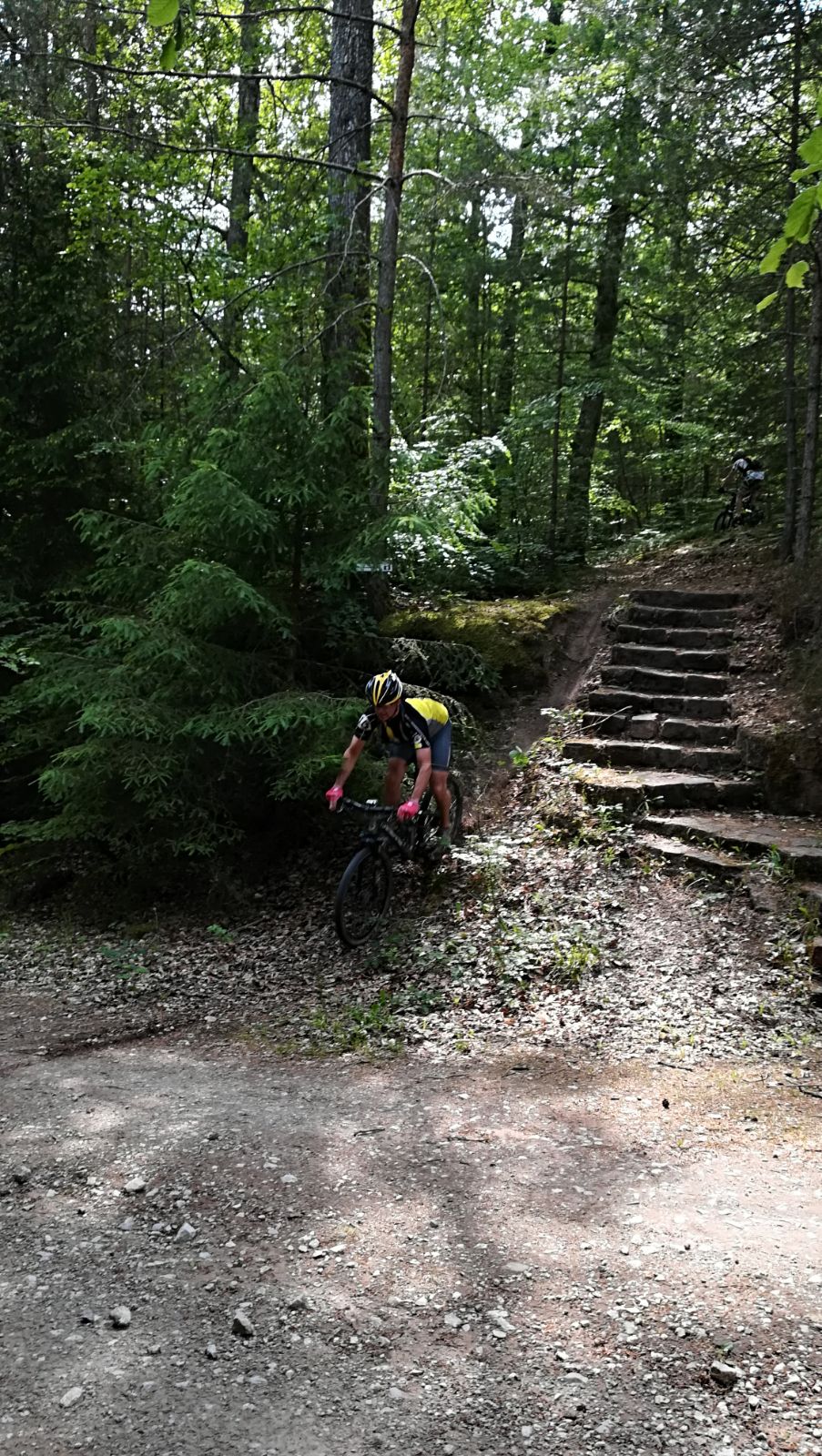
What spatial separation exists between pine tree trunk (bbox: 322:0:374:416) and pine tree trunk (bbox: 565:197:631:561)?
4.15m

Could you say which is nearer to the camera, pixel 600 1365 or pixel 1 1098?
pixel 600 1365

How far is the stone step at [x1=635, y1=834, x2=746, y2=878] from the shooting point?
6.87 m

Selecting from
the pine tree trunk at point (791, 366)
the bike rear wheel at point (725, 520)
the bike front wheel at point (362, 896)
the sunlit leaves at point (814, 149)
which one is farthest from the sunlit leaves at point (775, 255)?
the bike rear wheel at point (725, 520)

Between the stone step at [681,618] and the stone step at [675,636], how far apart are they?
0.36 ft

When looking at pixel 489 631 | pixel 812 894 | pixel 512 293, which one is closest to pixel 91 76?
pixel 512 293

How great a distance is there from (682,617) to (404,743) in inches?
197

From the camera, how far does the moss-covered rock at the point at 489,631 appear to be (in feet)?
33.9

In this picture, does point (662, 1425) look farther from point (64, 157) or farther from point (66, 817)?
point (64, 157)

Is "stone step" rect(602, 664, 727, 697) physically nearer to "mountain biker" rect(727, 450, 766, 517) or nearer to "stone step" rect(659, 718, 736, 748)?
"stone step" rect(659, 718, 736, 748)

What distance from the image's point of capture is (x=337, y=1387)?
9.28ft

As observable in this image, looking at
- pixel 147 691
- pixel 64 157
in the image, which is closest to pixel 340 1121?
pixel 147 691

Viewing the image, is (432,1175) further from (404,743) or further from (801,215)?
(801,215)

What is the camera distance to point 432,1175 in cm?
409

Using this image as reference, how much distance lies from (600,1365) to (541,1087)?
2.07m
